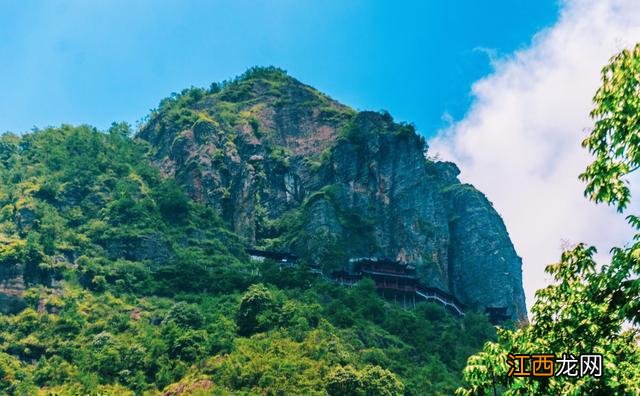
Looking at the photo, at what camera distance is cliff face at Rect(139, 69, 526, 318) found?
7831cm

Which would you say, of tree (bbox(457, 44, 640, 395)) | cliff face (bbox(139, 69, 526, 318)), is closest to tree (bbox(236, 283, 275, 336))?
cliff face (bbox(139, 69, 526, 318))

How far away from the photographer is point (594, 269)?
9.06 metres

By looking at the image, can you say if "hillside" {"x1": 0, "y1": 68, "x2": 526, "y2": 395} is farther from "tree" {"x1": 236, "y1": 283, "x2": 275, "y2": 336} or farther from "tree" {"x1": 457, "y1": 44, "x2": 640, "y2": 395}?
"tree" {"x1": 457, "y1": 44, "x2": 640, "y2": 395}

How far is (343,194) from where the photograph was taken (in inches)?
3246

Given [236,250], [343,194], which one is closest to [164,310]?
[236,250]

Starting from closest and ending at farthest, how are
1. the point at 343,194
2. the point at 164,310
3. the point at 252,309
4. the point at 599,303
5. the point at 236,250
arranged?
the point at 599,303
the point at 252,309
the point at 164,310
the point at 236,250
the point at 343,194

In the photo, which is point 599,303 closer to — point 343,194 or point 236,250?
point 236,250

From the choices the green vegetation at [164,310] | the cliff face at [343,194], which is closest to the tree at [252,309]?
the green vegetation at [164,310]

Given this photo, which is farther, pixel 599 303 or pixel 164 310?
pixel 164 310

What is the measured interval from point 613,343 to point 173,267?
190 ft

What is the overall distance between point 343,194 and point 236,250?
1608cm

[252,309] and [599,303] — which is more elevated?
[252,309]

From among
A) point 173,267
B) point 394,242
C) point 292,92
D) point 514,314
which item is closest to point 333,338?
point 173,267

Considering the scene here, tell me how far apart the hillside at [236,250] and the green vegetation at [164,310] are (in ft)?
0.56
